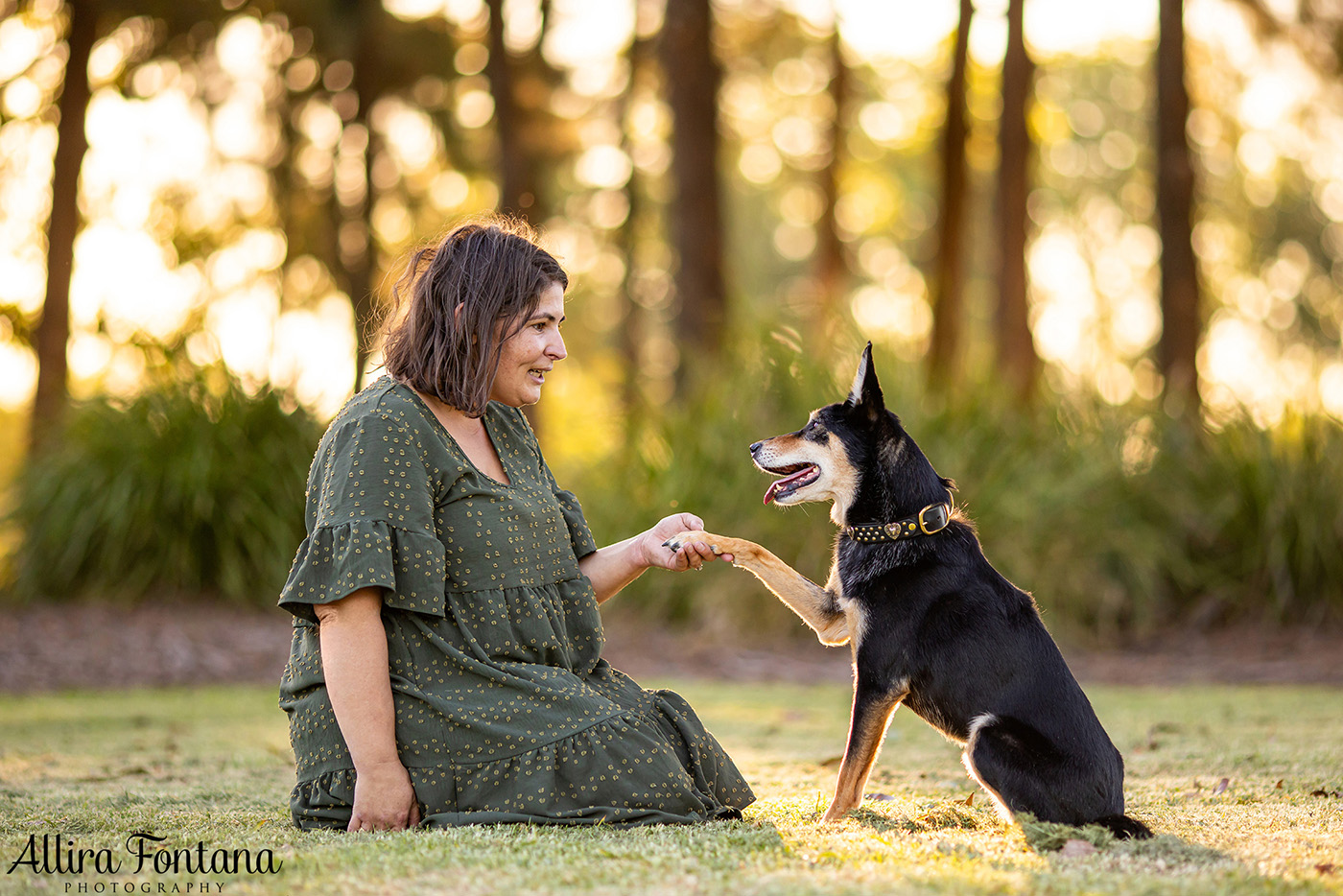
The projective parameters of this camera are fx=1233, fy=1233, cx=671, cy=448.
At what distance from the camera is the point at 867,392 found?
4.14 m

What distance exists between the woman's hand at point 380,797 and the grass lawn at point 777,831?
0.38 feet

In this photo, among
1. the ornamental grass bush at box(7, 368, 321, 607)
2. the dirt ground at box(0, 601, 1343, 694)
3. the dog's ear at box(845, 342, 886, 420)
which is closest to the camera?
the dog's ear at box(845, 342, 886, 420)

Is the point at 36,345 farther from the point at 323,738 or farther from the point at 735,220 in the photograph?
the point at 735,220

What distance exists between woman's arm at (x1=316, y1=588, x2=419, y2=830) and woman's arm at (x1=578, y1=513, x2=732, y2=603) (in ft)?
2.68

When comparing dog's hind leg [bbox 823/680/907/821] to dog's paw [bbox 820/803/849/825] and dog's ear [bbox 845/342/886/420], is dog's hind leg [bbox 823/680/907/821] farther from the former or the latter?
dog's ear [bbox 845/342/886/420]

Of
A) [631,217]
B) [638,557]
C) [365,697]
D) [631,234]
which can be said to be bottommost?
[365,697]

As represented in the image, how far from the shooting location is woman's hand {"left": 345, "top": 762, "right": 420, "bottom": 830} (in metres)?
2.98

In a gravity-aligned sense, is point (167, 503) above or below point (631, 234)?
below

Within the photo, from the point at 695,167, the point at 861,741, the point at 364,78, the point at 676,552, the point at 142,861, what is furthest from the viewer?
the point at 364,78

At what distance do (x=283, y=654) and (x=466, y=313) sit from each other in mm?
6030

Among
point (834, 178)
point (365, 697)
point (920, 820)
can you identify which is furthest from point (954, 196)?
point (365, 697)

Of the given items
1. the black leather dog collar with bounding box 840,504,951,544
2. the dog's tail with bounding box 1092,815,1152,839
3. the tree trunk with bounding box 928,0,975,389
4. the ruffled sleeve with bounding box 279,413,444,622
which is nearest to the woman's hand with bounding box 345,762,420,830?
the ruffled sleeve with bounding box 279,413,444,622

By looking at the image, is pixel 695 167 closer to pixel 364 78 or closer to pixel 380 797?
pixel 364 78

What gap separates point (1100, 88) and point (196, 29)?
27.0 metres
